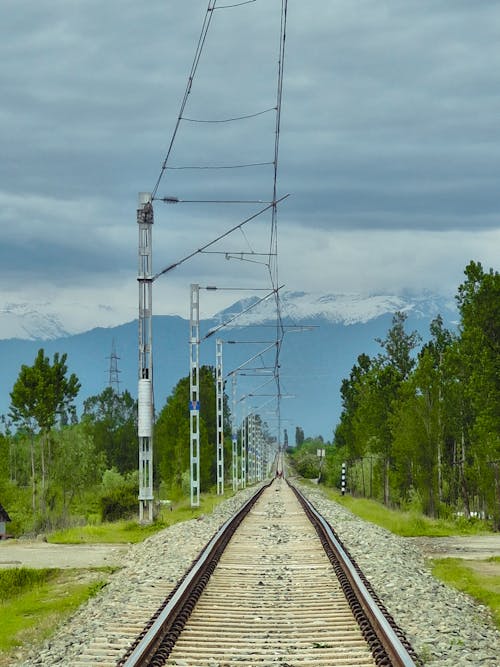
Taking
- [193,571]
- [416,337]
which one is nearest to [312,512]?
[193,571]

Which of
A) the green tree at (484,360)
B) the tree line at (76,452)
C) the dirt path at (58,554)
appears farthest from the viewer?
the tree line at (76,452)

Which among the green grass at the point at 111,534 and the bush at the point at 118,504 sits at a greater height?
the bush at the point at 118,504

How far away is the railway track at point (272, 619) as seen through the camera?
898 centimetres

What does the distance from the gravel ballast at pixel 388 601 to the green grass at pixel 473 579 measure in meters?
0.22

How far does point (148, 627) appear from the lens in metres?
10.1

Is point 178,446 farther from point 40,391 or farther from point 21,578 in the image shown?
point 21,578

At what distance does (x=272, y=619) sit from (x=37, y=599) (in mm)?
4846

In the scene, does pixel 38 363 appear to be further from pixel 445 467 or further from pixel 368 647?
pixel 368 647

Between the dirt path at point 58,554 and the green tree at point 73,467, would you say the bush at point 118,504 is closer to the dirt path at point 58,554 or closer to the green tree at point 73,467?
the dirt path at point 58,554

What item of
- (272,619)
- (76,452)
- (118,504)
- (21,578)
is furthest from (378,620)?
(76,452)

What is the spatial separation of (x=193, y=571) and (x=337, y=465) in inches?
3907

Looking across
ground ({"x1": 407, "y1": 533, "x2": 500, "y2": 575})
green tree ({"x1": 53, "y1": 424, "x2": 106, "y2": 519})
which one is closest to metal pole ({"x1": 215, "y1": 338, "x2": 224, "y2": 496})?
ground ({"x1": 407, "y1": 533, "x2": 500, "y2": 575})

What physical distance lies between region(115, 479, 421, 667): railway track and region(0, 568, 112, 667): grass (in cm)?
146

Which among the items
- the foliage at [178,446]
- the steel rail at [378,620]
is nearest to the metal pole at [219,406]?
the foliage at [178,446]
